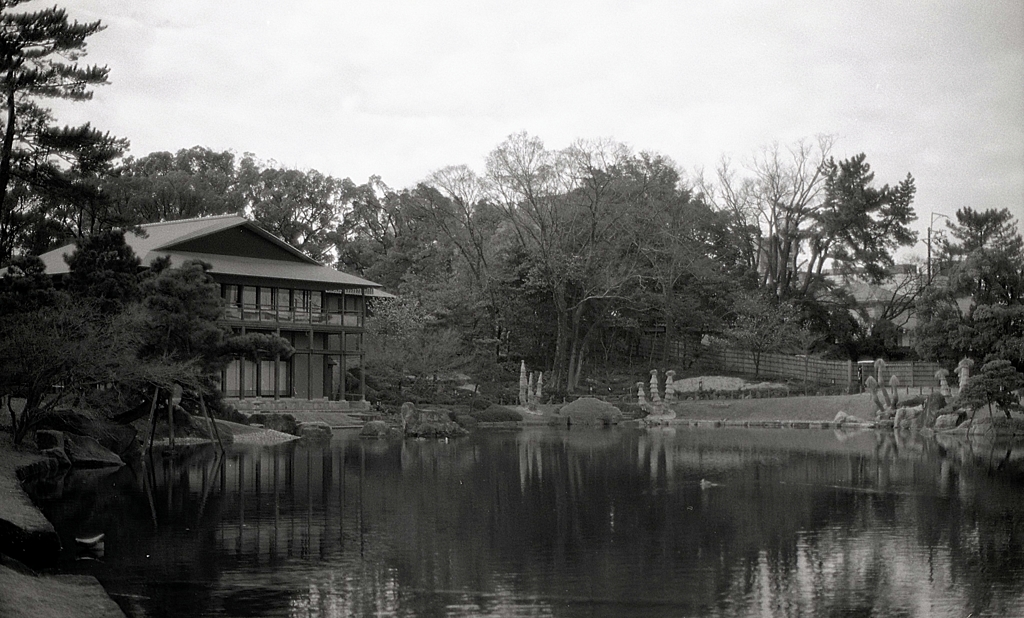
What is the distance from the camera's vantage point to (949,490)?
18203mm

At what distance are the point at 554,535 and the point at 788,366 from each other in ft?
122

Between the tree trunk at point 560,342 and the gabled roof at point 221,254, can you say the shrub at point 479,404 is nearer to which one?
the tree trunk at point 560,342

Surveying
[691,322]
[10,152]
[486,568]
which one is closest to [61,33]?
[10,152]

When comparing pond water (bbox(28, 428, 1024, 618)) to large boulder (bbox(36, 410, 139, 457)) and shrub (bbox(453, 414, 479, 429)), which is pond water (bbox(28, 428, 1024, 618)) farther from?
shrub (bbox(453, 414, 479, 429))

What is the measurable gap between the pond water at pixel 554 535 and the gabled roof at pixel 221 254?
14.9 metres

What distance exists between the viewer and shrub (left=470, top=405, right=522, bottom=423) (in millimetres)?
39438

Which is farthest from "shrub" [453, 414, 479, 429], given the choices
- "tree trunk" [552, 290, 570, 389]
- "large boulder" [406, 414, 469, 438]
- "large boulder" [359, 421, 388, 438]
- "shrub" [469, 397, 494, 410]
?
"tree trunk" [552, 290, 570, 389]

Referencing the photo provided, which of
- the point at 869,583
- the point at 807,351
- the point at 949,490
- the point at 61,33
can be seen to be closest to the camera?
the point at 869,583

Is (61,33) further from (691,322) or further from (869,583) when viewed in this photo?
(691,322)

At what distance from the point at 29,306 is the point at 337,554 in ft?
36.1

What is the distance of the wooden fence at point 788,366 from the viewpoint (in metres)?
44.9

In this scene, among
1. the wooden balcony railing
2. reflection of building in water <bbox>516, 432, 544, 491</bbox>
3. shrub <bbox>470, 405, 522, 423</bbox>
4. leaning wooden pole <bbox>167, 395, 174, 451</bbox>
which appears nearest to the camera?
reflection of building in water <bbox>516, 432, 544, 491</bbox>

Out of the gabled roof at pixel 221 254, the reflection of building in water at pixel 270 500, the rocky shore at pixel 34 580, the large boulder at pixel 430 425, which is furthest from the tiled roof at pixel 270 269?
the rocky shore at pixel 34 580

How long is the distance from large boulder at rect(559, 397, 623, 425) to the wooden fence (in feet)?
31.2
